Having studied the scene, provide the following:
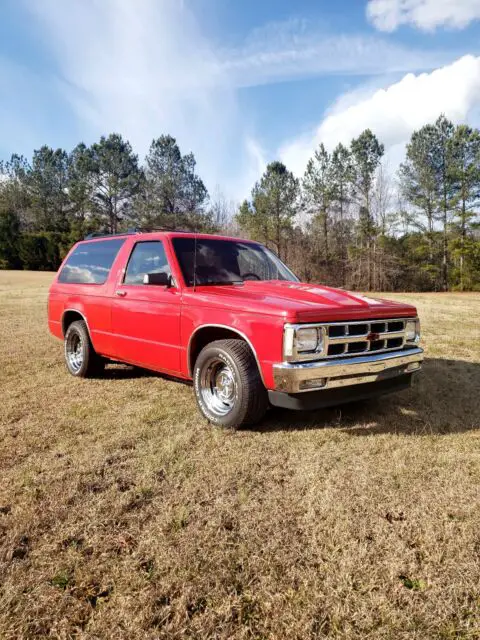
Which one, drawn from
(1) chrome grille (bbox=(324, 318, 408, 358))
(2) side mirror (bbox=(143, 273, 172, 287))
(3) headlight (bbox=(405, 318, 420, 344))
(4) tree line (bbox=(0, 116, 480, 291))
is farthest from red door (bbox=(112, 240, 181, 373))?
(4) tree line (bbox=(0, 116, 480, 291))

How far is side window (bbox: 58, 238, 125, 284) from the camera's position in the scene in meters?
5.18

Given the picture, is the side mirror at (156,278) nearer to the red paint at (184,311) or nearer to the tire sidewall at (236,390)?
the red paint at (184,311)

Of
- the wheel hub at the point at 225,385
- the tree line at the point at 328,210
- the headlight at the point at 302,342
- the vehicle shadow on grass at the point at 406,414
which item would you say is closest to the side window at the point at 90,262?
the wheel hub at the point at 225,385

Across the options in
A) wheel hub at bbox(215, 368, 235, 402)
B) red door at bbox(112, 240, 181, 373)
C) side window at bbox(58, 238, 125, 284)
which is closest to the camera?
wheel hub at bbox(215, 368, 235, 402)

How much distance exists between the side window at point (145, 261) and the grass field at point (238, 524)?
1.44m

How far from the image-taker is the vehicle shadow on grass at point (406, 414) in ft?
Result: 12.5

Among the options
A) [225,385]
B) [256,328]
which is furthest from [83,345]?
[256,328]

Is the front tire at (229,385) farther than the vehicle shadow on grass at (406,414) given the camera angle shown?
No

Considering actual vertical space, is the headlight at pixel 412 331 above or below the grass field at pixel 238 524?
above

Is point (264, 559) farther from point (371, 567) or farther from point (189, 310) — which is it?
point (189, 310)

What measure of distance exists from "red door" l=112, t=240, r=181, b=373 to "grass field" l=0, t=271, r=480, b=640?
22.3 inches

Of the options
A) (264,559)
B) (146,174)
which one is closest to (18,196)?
(146,174)

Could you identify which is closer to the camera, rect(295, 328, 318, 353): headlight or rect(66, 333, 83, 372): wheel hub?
rect(295, 328, 318, 353): headlight

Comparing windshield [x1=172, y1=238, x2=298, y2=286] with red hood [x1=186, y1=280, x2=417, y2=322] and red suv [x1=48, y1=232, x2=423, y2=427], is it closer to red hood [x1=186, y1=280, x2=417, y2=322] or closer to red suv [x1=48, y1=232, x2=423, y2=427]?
red suv [x1=48, y1=232, x2=423, y2=427]
